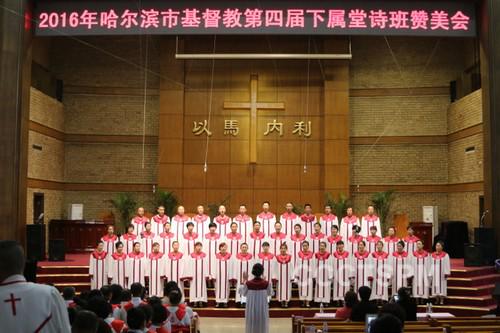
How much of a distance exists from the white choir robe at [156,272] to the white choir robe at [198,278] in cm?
49

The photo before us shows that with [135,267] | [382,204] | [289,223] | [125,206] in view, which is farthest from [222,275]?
[382,204]

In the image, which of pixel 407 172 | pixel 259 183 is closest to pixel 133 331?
pixel 259 183

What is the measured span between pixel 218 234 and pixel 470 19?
7150mm

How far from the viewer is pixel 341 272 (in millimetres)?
11188

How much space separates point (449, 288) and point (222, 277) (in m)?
4.66

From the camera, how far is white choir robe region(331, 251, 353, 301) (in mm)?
11148

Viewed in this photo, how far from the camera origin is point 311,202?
16438 millimetres

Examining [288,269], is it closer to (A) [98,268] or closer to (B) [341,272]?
(B) [341,272]

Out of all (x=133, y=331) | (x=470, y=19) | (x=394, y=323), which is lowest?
(x=133, y=331)

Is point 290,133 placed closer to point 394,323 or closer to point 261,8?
point 261,8

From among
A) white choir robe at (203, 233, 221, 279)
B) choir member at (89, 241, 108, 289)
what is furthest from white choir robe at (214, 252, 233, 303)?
choir member at (89, 241, 108, 289)

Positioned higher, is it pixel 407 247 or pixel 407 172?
pixel 407 172

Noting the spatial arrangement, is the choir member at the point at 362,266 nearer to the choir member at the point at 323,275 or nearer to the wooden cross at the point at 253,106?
the choir member at the point at 323,275

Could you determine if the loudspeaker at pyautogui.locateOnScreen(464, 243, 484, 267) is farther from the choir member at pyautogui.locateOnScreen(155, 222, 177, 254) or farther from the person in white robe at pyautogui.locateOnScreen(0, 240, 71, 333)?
the person in white robe at pyautogui.locateOnScreen(0, 240, 71, 333)
